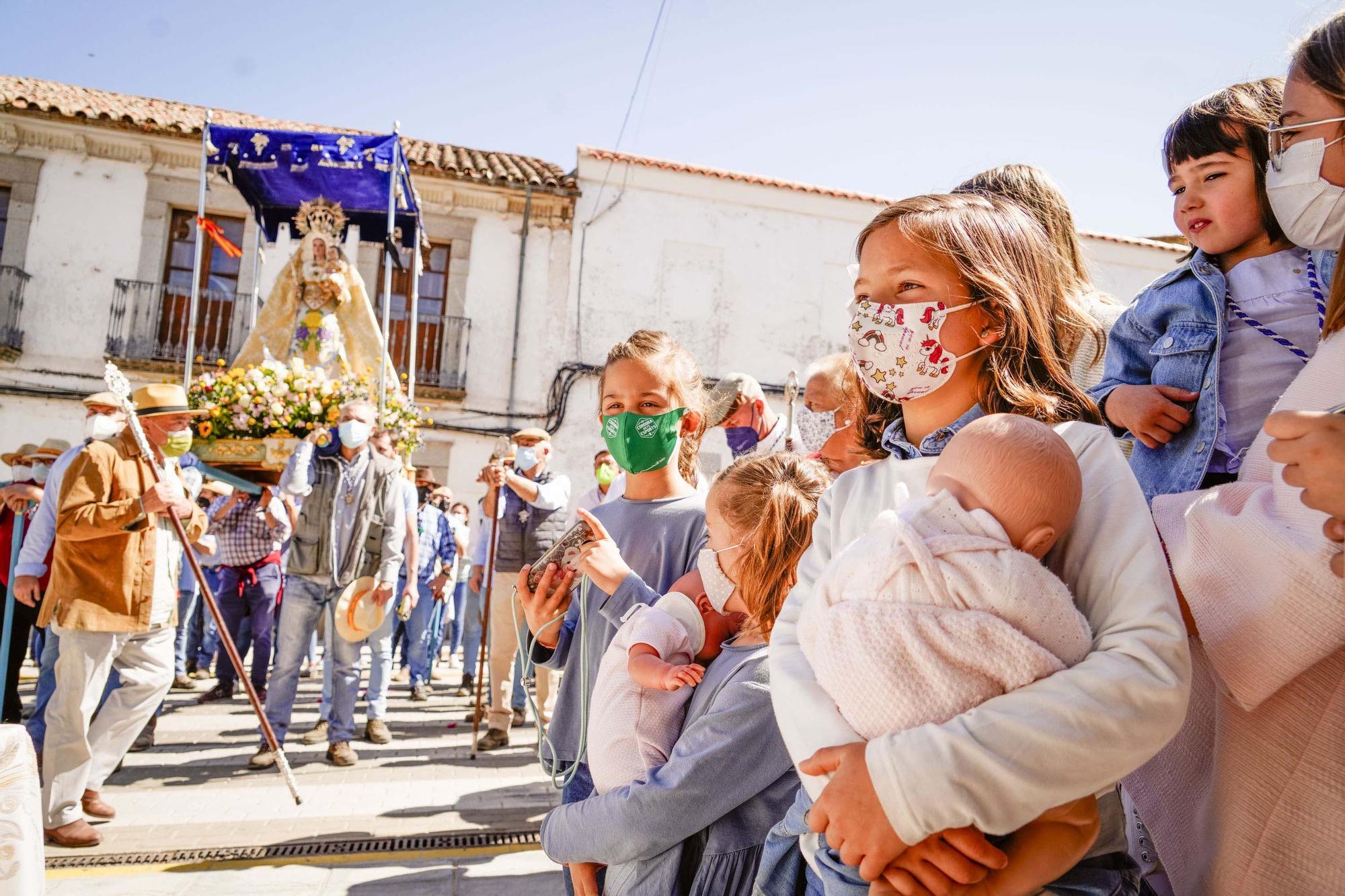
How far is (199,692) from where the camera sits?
26.7 feet

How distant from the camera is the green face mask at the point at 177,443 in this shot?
198 inches

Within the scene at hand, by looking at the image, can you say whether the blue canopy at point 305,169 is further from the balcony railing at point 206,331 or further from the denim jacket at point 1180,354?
the denim jacket at point 1180,354

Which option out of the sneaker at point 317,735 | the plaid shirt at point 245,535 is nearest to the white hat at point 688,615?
the sneaker at point 317,735

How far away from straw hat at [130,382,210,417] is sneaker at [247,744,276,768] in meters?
2.24

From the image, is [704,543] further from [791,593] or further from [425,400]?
[425,400]

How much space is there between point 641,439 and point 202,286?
15627 millimetres

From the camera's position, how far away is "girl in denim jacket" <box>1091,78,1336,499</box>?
1.79 m

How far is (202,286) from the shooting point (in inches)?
613

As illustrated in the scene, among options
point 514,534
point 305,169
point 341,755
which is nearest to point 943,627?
point 341,755

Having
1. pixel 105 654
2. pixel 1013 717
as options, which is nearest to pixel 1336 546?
pixel 1013 717

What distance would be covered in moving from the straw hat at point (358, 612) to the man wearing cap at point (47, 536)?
1534 mm

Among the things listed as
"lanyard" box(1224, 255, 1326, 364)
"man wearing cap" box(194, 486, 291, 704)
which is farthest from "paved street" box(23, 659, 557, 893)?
"lanyard" box(1224, 255, 1326, 364)

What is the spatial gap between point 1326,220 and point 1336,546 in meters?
0.83

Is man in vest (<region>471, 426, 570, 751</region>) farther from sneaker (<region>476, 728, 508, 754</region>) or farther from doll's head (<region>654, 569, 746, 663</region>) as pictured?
doll's head (<region>654, 569, 746, 663</region>)
